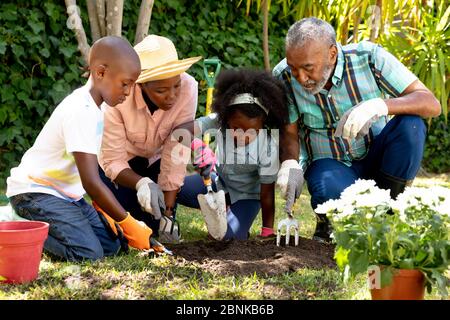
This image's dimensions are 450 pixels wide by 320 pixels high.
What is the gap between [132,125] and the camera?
3.34m

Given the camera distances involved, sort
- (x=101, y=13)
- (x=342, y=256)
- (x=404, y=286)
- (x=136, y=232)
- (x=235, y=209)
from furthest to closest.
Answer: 1. (x=101, y=13)
2. (x=235, y=209)
3. (x=136, y=232)
4. (x=342, y=256)
5. (x=404, y=286)

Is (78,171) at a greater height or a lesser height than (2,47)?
lesser

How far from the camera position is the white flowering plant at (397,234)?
2.04 meters

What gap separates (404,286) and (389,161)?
4.17 feet

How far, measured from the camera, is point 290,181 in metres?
3.12

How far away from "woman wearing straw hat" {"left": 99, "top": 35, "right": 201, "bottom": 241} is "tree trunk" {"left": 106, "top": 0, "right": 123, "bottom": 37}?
113 cm

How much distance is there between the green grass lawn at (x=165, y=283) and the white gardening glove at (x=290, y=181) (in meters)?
0.58

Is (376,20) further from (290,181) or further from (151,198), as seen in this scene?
(151,198)

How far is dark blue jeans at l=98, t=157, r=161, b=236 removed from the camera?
355 centimetres

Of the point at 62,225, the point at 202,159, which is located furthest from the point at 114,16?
the point at 62,225

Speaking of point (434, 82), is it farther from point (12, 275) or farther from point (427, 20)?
point (12, 275)

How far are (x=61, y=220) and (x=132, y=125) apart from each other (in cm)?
68

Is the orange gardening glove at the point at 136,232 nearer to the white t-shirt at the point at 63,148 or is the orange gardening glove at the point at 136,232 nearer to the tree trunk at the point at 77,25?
the white t-shirt at the point at 63,148
